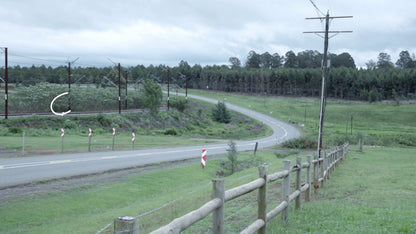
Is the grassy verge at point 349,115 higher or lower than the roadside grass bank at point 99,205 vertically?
lower

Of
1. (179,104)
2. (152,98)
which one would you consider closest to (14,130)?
(152,98)

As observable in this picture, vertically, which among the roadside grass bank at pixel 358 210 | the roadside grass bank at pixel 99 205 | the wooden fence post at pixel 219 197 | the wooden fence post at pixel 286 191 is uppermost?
the wooden fence post at pixel 219 197

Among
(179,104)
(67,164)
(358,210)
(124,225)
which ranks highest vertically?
(124,225)

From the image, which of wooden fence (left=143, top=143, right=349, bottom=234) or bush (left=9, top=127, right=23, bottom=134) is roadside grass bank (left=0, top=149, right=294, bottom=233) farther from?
bush (left=9, top=127, right=23, bottom=134)

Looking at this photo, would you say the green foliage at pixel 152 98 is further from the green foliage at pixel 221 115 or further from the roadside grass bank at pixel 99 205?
the roadside grass bank at pixel 99 205

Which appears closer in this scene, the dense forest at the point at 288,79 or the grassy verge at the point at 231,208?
the grassy verge at the point at 231,208

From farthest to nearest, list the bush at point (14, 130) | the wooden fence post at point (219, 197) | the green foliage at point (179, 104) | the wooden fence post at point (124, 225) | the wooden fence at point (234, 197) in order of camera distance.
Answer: the green foliage at point (179, 104), the bush at point (14, 130), the wooden fence post at point (219, 197), the wooden fence at point (234, 197), the wooden fence post at point (124, 225)

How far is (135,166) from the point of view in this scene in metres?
22.7

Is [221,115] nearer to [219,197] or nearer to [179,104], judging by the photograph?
[179,104]

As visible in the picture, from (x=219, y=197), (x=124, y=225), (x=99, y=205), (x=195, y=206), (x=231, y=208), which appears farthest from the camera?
(x=99, y=205)

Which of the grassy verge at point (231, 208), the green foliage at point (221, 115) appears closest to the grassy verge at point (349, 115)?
the green foliage at point (221, 115)

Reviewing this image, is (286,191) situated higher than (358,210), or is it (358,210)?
(286,191)

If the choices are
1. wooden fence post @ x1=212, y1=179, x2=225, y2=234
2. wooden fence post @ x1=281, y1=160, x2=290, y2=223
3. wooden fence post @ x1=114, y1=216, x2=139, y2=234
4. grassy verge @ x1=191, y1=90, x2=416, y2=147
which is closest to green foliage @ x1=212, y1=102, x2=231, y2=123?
grassy verge @ x1=191, y1=90, x2=416, y2=147

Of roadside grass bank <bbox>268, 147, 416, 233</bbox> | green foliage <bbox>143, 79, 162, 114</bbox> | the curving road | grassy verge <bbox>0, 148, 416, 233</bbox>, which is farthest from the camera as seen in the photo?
green foliage <bbox>143, 79, 162, 114</bbox>
